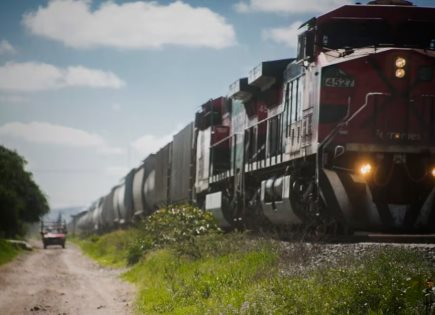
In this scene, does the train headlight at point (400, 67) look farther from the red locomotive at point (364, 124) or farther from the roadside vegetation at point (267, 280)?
the roadside vegetation at point (267, 280)

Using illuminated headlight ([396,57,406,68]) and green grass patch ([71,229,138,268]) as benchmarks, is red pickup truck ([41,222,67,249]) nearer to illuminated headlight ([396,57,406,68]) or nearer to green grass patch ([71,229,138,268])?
green grass patch ([71,229,138,268])

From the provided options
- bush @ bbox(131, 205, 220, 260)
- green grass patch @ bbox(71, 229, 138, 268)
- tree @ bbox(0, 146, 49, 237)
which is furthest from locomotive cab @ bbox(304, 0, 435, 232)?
tree @ bbox(0, 146, 49, 237)

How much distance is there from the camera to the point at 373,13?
12.0 meters

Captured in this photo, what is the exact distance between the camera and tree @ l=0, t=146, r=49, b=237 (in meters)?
43.1

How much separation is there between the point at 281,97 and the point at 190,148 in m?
9.09

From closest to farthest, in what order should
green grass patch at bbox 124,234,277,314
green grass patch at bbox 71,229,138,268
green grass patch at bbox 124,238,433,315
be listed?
green grass patch at bbox 124,238,433,315 → green grass patch at bbox 124,234,277,314 → green grass patch at bbox 71,229,138,268

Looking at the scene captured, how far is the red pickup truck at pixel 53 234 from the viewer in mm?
45312

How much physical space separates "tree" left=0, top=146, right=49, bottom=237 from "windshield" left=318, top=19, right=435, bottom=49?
33.4 m

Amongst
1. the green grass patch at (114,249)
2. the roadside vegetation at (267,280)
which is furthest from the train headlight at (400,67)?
the green grass patch at (114,249)

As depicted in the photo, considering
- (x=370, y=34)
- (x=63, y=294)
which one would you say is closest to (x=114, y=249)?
(x=63, y=294)

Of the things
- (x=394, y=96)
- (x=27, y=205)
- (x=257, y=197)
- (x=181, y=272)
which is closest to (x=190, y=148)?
(x=257, y=197)

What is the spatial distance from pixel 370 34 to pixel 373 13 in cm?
39

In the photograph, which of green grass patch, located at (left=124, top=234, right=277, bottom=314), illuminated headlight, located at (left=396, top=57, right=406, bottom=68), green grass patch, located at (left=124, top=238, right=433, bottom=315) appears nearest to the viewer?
green grass patch, located at (left=124, top=238, right=433, bottom=315)

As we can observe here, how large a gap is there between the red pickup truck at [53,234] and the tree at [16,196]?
2131 mm
